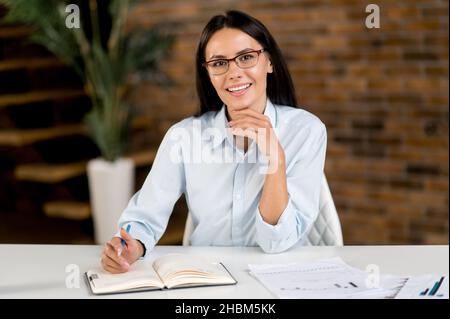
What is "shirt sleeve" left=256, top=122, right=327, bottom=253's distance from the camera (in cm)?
163

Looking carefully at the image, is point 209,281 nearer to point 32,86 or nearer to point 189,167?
point 189,167

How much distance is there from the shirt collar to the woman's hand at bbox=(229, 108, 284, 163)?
15cm

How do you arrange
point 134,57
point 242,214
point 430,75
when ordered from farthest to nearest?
1. point 134,57
2. point 430,75
3. point 242,214

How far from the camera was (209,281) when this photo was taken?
1388mm

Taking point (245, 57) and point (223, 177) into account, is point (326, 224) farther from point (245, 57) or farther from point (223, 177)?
point (245, 57)

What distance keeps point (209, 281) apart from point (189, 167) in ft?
1.42

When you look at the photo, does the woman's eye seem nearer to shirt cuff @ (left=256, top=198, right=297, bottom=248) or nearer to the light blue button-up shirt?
the light blue button-up shirt

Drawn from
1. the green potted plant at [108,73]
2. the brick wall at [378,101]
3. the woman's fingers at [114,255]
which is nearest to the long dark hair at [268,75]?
the woman's fingers at [114,255]

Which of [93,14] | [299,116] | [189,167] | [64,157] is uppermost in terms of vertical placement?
[93,14]

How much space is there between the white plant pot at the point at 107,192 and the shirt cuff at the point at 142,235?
2.07m

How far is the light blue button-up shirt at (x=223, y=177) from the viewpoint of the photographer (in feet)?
5.61

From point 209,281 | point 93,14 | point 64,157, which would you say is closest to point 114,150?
point 64,157

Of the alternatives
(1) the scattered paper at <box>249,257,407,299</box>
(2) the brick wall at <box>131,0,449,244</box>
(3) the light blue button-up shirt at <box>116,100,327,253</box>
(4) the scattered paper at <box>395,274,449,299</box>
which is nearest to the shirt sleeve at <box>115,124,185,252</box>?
(3) the light blue button-up shirt at <box>116,100,327,253</box>
